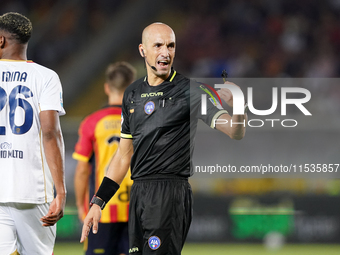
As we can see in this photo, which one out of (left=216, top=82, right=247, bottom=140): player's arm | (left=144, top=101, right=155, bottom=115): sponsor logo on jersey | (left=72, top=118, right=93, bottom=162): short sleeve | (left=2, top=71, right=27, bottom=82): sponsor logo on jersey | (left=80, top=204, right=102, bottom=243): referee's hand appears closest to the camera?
(left=216, top=82, right=247, bottom=140): player's arm

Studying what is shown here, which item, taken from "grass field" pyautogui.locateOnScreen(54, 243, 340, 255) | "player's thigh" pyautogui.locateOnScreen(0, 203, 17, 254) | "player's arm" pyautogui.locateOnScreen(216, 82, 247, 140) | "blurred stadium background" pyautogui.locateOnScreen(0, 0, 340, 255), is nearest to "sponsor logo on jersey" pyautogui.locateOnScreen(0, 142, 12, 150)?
"player's thigh" pyautogui.locateOnScreen(0, 203, 17, 254)

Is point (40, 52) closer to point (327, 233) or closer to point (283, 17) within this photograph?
point (283, 17)

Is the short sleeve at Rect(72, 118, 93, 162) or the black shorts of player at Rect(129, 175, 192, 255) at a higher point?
the short sleeve at Rect(72, 118, 93, 162)

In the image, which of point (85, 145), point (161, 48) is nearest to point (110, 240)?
point (85, 145)

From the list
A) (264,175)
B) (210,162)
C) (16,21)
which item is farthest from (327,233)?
(16,21)

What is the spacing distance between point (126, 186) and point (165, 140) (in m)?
1.42

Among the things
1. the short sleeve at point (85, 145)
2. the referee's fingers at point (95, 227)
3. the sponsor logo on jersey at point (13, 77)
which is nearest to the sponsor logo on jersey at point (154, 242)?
the referee's fingers at point (95, 227)

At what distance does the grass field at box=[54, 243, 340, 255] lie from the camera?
7.48 metres

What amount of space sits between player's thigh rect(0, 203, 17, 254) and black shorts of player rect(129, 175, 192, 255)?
2.69ft

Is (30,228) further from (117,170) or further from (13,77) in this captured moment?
(13,77)

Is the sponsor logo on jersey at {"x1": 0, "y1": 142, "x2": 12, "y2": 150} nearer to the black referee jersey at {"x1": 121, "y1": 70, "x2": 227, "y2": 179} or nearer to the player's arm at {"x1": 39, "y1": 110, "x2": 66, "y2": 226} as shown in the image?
the player's arm at {"x1": 39, "y1": 110, "x2": 66, "y2": 226}

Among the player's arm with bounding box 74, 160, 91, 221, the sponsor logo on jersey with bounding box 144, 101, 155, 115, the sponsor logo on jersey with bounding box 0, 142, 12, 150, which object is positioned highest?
the sponsor logo on jersey with bounding box 144, 101, 155, 115

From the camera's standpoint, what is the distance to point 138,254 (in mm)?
3650

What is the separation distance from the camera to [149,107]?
3.75 metres
